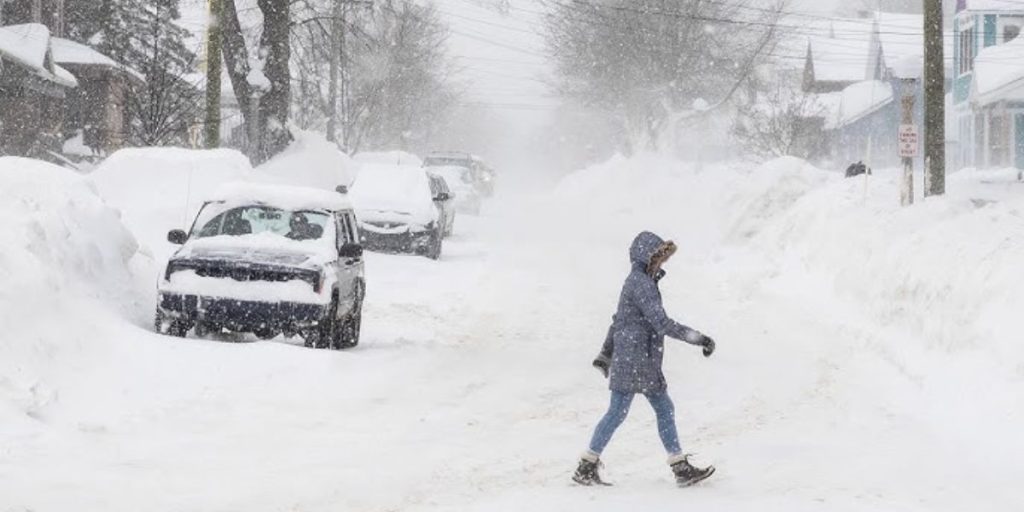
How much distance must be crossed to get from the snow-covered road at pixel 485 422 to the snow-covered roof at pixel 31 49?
68.7 feet

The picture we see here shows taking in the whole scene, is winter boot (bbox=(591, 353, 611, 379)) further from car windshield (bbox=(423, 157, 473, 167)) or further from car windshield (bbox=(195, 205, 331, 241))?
car windshield (bbox=(423, 157, 473, 167))

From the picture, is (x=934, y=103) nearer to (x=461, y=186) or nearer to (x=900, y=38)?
(x=461, y=186)

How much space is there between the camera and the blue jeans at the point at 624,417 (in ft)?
25.4

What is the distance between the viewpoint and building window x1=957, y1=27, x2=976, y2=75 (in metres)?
45.8

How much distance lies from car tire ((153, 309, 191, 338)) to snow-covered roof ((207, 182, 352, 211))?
177 cm

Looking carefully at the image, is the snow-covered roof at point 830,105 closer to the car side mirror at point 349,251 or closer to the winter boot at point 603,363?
the car side mirror at point 349,251

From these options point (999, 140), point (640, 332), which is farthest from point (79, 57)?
point (640, 332)

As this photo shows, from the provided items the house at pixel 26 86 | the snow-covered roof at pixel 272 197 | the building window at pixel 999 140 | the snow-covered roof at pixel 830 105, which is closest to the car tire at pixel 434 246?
the snow-covered roof at pixel 272 197

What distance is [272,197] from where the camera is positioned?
13.4 meters

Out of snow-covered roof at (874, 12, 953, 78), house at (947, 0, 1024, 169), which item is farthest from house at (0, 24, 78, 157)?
snow-covered roof at (874, 12, 953, 78)

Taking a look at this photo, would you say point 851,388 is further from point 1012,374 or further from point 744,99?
point 744,99

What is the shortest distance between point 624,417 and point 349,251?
6.07 m

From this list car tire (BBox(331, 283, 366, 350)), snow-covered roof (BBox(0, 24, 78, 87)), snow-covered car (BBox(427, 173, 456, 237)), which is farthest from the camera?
snow-covered roof (BBox(0, 24, 78, 87))

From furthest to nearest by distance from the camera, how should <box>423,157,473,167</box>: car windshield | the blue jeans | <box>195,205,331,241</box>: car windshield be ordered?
<box>423,157,473,167</box>: car windshield
<box>195,205,331,241</box>: car windshield
the blue jeans
